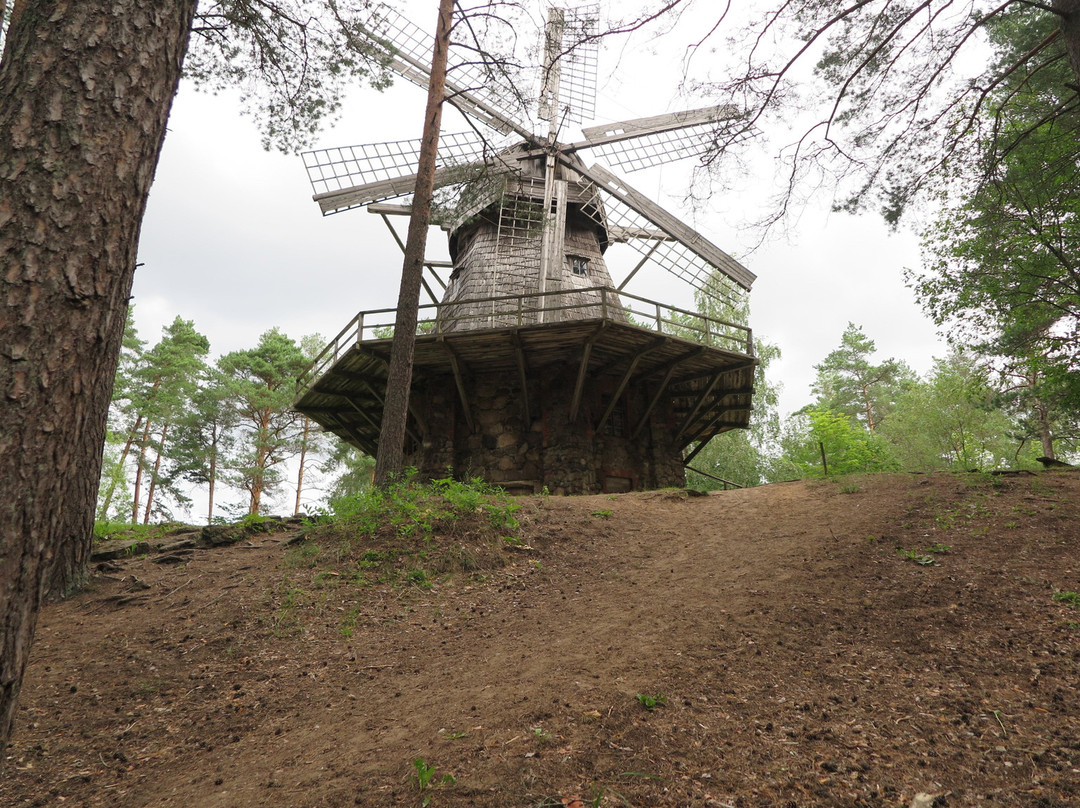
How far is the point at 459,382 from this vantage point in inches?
539

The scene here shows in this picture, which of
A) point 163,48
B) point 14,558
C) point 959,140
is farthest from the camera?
point 959,140

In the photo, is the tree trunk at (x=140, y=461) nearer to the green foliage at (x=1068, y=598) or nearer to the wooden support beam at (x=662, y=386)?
the wooden support beam at (x=662, y=386)

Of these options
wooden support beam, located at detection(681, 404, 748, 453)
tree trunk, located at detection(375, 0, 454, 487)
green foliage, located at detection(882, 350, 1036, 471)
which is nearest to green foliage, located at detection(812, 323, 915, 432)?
green foliage, located at detection(882, 350, 1036, 471)

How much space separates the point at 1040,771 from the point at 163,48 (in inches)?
212

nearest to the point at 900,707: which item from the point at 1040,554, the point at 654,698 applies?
the point at 654,698

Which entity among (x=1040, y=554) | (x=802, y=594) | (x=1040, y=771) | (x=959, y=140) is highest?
(x=959, y=140)

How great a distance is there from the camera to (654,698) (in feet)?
12.8

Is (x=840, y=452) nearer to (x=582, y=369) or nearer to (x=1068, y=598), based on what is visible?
(x=582, y=369)

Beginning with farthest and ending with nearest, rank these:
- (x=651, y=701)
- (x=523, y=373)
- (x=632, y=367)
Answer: (x=632, y=367) → (x=523, y=373) → (x=651, y=701)

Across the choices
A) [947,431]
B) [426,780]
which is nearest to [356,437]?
[426,780]

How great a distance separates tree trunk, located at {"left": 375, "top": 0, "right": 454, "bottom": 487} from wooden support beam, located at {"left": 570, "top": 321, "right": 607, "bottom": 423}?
158 inches

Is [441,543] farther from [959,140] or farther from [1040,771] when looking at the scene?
[959,140]

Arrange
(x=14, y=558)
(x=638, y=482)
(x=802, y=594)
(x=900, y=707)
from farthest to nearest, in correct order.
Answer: (x=638, y=482)
(x=802, y=594)
(x=900, y=707)
(x=14, y=558)

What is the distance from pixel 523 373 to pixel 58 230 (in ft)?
36.9
